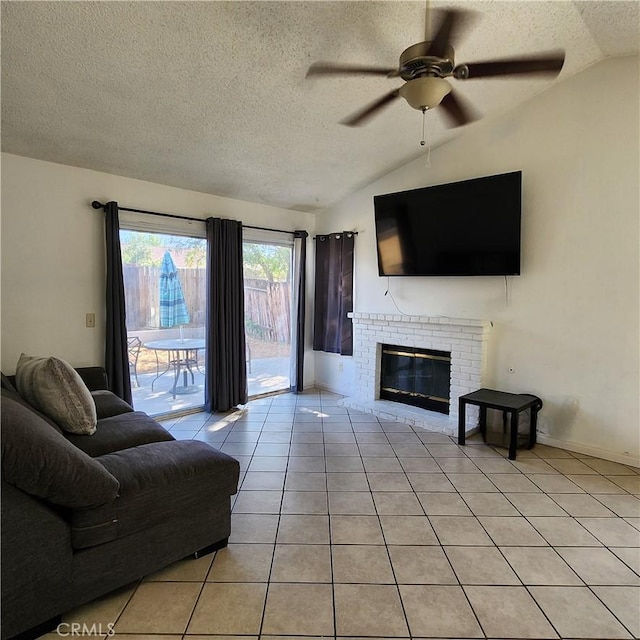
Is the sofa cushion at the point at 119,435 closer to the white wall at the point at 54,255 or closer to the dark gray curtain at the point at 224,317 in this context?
the white wall at the point at 54,255

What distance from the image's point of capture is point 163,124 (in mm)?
3094

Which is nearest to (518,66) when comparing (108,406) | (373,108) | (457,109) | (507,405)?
(457,109)

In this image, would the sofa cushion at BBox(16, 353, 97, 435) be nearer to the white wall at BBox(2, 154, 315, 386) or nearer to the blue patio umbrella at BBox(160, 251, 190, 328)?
the white wall at BBox(2, 154, 315, 386)

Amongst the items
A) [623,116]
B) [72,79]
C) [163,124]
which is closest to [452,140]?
[623,116]

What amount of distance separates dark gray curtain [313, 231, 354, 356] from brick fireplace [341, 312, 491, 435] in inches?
8.1

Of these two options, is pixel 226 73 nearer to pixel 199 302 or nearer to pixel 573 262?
pixel 199 302

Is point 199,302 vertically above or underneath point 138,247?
underneath

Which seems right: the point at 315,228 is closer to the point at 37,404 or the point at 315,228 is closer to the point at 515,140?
the point at 515,140

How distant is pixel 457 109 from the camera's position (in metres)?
2.46

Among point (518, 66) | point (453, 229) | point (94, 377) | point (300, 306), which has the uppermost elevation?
point (518, 66)

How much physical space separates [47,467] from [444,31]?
7.85 feet

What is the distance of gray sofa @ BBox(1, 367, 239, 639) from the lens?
56.2 inches
